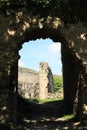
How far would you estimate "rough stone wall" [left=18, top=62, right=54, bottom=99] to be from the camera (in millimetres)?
27266

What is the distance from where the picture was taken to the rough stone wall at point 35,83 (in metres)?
27.3

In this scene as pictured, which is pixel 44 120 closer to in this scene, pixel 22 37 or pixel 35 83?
pixel 22 37

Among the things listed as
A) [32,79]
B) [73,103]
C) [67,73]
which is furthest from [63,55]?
[32,79]

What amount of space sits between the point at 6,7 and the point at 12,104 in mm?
3192

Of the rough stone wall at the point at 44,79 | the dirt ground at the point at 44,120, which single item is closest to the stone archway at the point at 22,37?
the dirt ground at the point at 44,120

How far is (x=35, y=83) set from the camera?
30.0 metres

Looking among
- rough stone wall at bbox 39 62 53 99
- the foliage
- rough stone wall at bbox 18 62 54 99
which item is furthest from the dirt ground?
the foliage

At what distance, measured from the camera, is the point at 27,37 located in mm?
12766

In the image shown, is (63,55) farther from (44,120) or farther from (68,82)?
(44,120)

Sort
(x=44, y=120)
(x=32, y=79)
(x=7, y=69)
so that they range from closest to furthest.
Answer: (x=7, y=69) → (x=44, y=120) → (x=32, y=79)

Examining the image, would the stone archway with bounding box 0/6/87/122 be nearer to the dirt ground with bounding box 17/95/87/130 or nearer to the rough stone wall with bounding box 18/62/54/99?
the dirt ground with bounding box 17/95/87/130

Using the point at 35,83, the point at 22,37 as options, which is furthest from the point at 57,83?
the point at 22,37

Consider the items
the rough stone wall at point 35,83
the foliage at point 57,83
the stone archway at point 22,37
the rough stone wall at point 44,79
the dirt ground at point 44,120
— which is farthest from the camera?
the foliage at point 57,83

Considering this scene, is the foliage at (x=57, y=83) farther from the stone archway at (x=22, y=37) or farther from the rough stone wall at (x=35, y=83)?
the stone archway at (x=22, y=37)
